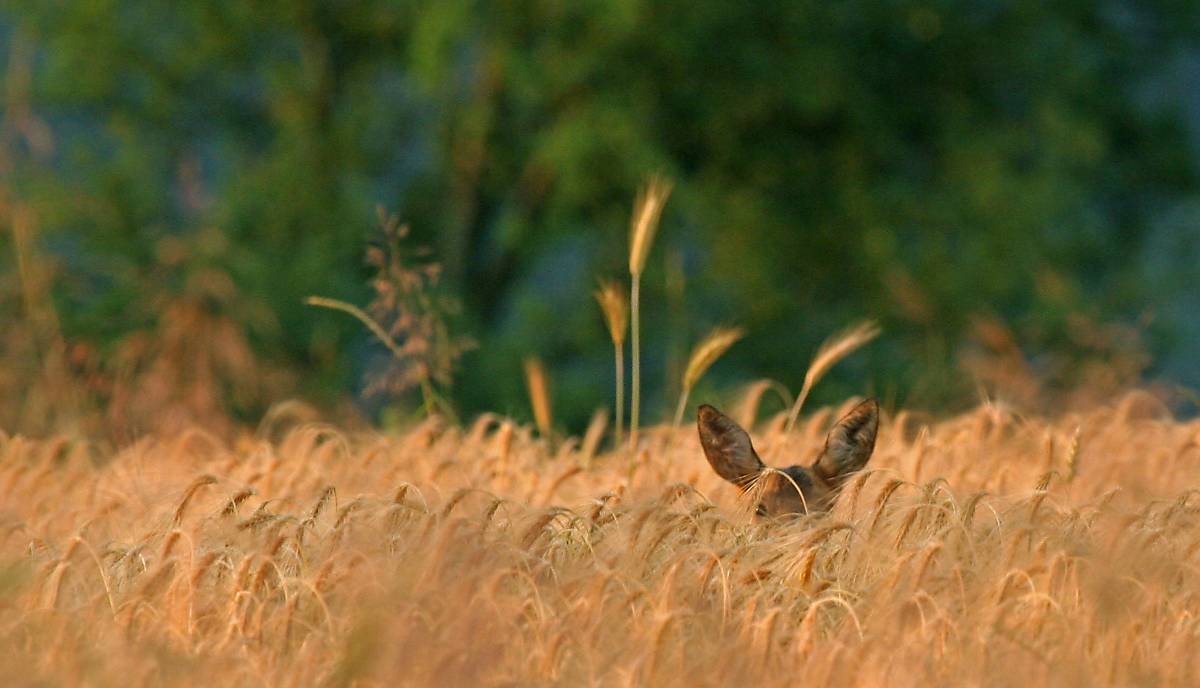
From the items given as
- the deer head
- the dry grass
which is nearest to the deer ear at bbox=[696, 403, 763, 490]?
the deer head

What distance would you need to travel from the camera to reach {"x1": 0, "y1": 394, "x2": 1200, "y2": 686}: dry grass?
3553mm

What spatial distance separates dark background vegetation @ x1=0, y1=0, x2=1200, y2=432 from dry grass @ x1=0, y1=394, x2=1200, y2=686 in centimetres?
1178

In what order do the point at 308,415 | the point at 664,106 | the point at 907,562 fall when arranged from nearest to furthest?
the point at 907,562, the point at 308,415, the point at 664,106

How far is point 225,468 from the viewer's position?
6.38m

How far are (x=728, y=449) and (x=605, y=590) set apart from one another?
1.23m

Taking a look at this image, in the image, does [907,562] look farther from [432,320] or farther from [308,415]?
[308,415]

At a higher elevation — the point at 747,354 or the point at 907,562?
the point at 907,562

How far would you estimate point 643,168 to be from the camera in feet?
56.5

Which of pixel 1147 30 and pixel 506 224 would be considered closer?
pixel 506 224

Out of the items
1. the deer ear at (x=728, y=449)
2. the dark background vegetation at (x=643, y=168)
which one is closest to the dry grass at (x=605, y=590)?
the deer ear at (x=728, y=449)

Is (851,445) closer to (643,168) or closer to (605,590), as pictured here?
(605,590)

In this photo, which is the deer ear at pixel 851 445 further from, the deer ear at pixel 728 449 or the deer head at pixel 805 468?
the deer ear at pixel 728 449

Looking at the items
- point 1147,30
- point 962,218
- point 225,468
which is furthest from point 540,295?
point 225,468

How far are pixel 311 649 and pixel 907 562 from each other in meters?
1.46
